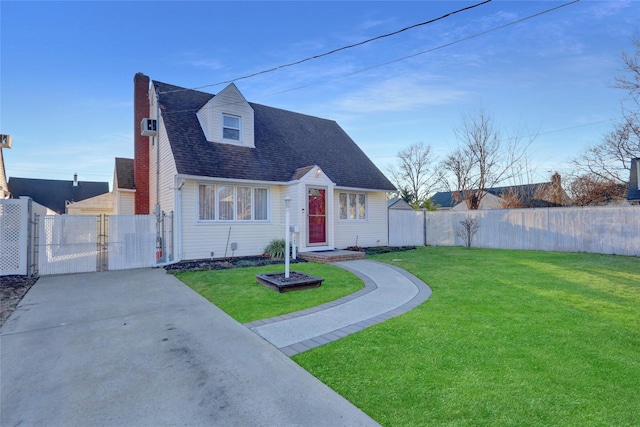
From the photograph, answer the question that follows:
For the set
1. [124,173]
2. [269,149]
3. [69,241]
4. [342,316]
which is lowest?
[342,316]

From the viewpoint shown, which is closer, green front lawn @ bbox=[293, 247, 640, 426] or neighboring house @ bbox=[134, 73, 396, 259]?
green front lawn @ bbox=[293, 247, 640, 426]

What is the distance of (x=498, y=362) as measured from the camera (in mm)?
3271

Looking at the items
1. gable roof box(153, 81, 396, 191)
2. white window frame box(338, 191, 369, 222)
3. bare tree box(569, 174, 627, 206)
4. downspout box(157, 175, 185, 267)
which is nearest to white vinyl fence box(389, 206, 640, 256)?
white window frame box(338, 191, 369, 222)

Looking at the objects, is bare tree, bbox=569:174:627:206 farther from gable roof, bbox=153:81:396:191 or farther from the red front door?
the red front door

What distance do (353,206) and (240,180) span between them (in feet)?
19.0

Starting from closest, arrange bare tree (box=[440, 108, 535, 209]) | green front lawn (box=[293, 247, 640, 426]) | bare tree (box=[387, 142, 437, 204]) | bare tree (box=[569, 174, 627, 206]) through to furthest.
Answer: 1. green front lawn (box=[293, 247, 640, 426])
2. bare tree (box=[569, 174, 627, 206])
3. bare tree (box=[440, 108, 535, 209])
4. bare tree (box=[387, 142, 437, 204])

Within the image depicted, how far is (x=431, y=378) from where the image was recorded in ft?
9.77

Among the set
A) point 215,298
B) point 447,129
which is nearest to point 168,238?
point 215,298

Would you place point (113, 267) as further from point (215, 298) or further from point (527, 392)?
point (527, 392)

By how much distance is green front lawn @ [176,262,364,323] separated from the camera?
538cm

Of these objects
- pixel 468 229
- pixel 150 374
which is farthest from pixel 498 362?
pixel 468 229

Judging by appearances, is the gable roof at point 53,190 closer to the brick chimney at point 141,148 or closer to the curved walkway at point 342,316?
the brick chimney at point 141,148

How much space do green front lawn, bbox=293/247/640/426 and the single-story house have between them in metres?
37.0

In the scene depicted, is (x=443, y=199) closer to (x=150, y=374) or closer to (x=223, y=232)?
(x=223, y=232)
